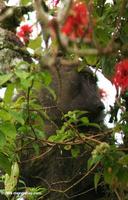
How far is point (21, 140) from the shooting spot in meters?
2.03

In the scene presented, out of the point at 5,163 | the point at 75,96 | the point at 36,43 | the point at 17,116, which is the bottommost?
the point at 5,163

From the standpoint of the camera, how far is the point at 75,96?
2.72 m

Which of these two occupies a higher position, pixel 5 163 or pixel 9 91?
pixel 9 91

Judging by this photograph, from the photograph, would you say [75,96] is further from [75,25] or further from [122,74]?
[75,25]

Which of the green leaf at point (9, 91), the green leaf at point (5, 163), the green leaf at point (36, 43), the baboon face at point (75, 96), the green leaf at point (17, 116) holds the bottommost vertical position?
the green leaf at point (5, 163)

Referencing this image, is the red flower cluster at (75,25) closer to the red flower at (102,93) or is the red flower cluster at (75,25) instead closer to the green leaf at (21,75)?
the green leaf at (21,75)

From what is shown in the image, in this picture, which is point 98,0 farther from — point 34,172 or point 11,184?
point 34,172

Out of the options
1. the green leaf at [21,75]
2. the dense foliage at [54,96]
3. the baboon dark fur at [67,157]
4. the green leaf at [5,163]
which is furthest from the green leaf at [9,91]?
the baboon dark fur at [67,157]

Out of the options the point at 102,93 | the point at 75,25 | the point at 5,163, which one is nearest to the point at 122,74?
the point at 5,163

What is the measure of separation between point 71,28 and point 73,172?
1860mm

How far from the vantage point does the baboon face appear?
2656 millimetres

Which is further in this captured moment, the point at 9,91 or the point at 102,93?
the point at 102,93

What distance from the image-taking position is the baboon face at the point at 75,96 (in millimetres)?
2656

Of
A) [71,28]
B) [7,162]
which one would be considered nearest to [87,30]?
[71,28]
